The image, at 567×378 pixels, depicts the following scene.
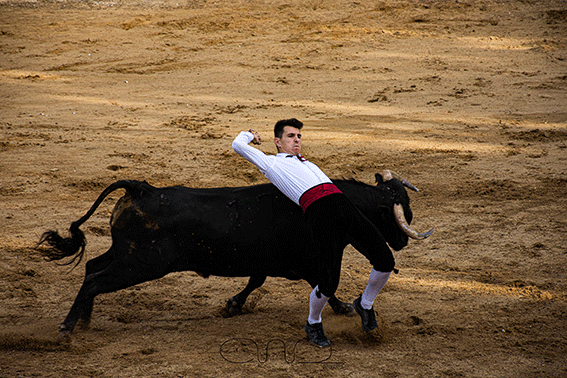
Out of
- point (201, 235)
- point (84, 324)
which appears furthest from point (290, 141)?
point (84, 324)

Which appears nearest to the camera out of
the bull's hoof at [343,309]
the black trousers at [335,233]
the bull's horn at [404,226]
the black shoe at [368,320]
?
the black trousers at [335,233]

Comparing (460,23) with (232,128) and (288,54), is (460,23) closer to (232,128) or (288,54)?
(288,54)

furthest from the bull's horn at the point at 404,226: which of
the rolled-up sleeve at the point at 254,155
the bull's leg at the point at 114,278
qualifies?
the bull's leg at the point at 114,278

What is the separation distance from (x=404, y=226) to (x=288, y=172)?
43.4 inches

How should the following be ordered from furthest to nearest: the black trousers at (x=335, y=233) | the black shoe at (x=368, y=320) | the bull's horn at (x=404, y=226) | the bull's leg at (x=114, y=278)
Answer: the black shoe at (x=368, y=320)
the bull's horn at (x=404, y=226)
the bull's leg at (x=114, y=278)
the black trousers at (x=335, y=233)

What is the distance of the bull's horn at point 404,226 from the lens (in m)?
4.20

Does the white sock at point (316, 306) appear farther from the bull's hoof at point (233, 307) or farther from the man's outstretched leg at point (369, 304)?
the bull's hoof at point (233, 307)

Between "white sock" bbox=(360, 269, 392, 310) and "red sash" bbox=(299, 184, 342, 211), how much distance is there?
844 mm

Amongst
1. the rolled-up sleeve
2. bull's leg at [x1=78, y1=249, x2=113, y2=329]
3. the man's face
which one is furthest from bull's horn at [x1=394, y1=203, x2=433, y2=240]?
bull's leg at [x1=78, y1=249, x2=113, y2=329]

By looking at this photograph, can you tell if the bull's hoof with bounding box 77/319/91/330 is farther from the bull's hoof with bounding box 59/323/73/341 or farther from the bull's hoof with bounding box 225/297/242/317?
the bull's hoof with bounding box 225/297/242/317

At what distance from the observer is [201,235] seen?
414cm

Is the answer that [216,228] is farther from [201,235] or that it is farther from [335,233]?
[335,233]

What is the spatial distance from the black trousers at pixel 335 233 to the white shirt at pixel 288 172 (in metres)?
0.19

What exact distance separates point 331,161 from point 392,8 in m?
9.11
